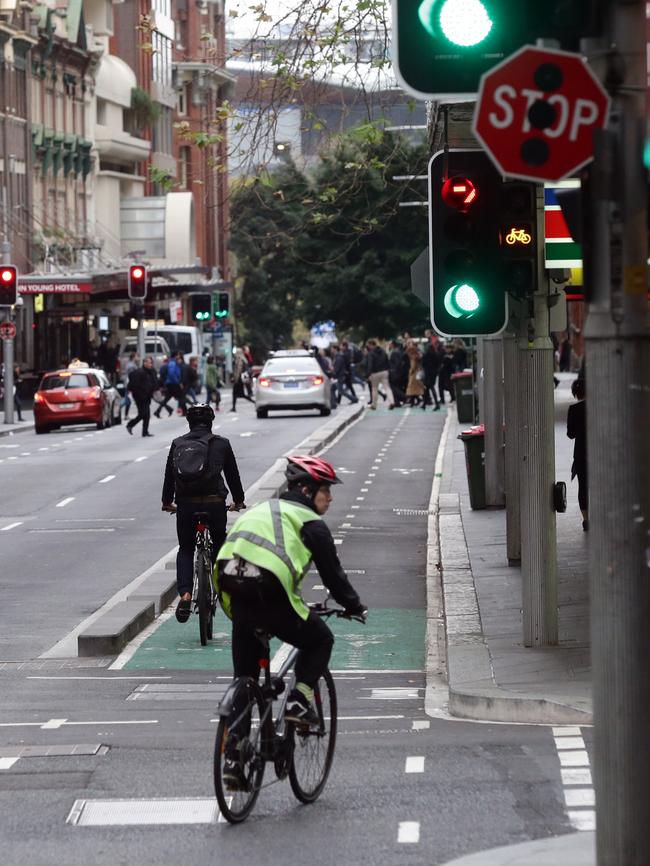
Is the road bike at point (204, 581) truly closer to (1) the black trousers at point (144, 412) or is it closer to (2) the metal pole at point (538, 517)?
(2) the metal pole at point (538, 517)

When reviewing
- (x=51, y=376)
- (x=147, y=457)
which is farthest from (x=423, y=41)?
(x=51, y=376)

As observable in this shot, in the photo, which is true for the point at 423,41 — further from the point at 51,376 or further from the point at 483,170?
the point at 51,376

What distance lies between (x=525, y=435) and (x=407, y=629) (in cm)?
250

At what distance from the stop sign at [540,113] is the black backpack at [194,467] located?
7842 millimetres

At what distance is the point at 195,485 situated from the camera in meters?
13.7

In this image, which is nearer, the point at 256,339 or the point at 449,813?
the point at 449,813

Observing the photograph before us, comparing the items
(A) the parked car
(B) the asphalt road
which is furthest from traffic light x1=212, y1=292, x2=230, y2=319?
(B) the asphalt road

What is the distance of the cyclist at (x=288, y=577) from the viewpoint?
7.84m

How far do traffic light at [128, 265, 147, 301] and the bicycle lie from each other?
46.5m

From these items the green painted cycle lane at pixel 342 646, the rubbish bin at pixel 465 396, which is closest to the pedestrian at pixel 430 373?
the rubbish bin at pixel 465 396

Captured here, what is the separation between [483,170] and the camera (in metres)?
11.6

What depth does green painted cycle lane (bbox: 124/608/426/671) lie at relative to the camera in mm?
12859

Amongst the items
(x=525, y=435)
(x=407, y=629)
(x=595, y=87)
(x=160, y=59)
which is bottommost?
(x=407, y=629)

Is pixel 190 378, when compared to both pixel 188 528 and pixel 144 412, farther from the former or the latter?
pixel 188 528
